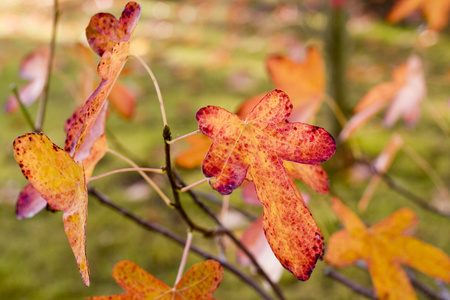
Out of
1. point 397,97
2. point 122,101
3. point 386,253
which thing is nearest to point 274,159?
point 386,253

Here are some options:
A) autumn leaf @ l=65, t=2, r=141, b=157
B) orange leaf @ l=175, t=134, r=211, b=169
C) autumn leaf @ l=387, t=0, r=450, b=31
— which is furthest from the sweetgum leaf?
autumn leaf @ l=387, t=0, r=450, b=31

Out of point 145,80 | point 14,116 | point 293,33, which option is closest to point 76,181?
point 14,116

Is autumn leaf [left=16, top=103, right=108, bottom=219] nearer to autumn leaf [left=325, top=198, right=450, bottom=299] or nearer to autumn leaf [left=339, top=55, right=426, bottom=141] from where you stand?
autumn leaf [left=325, top=198, right=450, bottom=299]

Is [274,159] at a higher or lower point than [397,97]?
higher

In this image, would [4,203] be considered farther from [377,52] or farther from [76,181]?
[377,52]

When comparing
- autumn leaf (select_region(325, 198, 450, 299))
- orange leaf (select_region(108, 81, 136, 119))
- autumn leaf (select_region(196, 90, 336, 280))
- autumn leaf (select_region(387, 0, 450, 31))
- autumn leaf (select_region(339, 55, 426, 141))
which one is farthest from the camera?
autumn leaf (select_region(387, 0, 450, 31))

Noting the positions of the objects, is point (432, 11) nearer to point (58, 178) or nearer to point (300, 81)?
point (300, 81)
